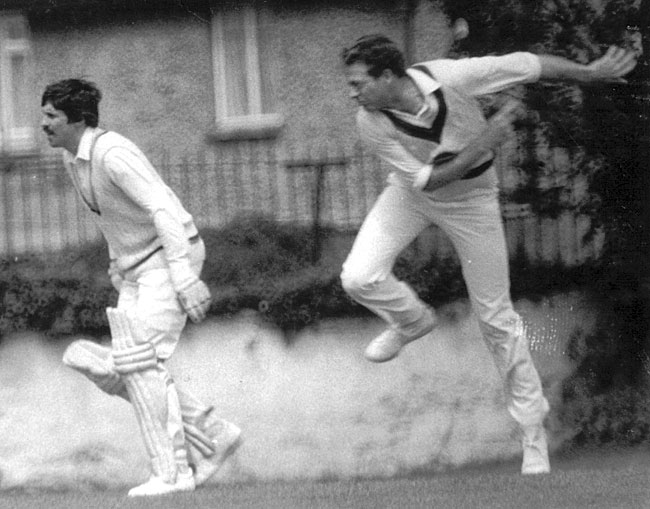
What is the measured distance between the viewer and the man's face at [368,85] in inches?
322

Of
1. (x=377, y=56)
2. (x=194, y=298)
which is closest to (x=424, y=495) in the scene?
(x=194, y=298)

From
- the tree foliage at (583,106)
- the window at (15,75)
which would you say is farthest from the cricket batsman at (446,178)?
the window at (15,75)

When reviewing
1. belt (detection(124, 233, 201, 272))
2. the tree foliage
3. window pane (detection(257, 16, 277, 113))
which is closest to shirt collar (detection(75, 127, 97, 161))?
belt (detection(124, 233, 201, 272))

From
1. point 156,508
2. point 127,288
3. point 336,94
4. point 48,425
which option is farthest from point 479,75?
point 336,94

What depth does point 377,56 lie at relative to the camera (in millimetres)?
8109

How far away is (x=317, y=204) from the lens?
1262 centimetres

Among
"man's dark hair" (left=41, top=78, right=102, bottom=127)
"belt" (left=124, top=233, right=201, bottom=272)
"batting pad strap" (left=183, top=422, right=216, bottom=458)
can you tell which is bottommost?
"batting pad strap" (left=183, top=422, right=216, bottom=458)

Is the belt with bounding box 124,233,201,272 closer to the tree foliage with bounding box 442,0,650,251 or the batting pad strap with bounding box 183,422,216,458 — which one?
the batting pad strap with bounding box 183,422,216,458

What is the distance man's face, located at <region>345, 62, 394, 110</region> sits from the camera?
26.8 ft

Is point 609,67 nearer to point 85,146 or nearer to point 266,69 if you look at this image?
point 85,146

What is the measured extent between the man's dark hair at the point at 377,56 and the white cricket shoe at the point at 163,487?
85.6 inches

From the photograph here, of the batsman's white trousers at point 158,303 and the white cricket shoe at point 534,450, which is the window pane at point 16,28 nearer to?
the batsman's white trousers at point 158,303

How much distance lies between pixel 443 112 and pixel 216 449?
2.03 metres

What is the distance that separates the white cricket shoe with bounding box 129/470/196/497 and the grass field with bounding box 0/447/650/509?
0.24 feet
